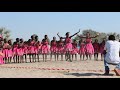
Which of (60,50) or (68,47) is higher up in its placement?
(68,47)

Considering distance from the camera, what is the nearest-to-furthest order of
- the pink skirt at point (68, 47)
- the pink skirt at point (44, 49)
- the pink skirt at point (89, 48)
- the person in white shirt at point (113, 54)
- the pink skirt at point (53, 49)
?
the person in white shirt at point (113, 54) < the pink skirt at point (68, 47) < the pink skirt at point (44, 49) < the pink skirt at point (89, 48) < the pink skirt at point (53, 49)

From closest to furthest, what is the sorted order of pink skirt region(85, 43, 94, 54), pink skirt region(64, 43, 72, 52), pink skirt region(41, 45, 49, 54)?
pink skirt region(64, 43, 72, 52)
pink skirt region(41, 45, 49, 54)
pink skirt region(85, 43, 94, 54)

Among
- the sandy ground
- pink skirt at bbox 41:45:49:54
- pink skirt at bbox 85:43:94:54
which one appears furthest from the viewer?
pink skirt at bbox 85:43:94:54

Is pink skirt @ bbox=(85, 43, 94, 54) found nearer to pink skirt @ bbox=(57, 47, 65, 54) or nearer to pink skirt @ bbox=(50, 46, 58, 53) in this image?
pink skirt @ bbox=(57, 47, 65, 54)

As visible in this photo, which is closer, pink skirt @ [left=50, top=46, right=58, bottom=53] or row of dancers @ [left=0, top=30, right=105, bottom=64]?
row of dancers @ [left=0, top=30, right=105, bottom=64]

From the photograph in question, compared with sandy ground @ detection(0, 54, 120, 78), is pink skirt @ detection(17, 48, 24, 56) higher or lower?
higher

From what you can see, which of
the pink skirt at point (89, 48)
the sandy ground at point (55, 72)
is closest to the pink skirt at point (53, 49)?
the pink skirt at point (89, 48)

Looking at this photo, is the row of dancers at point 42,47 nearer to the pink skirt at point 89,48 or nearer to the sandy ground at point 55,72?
the pink skirt at point 89,48

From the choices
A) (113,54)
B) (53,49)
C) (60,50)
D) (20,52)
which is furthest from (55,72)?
(53,49)

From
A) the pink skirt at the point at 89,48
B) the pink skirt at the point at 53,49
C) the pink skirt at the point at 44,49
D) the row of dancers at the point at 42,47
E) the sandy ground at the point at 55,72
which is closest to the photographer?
the sandy ground at the point at 55,72

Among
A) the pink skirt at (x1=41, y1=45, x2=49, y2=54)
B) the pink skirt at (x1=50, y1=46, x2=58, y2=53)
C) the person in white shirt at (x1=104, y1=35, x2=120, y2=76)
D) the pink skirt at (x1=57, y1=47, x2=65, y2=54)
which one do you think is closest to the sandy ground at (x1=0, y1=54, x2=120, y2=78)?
the person in white shirt at (x1=104, y1=35, x2=120, y2=76)

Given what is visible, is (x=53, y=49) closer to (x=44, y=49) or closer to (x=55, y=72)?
(x=44, y=49)
